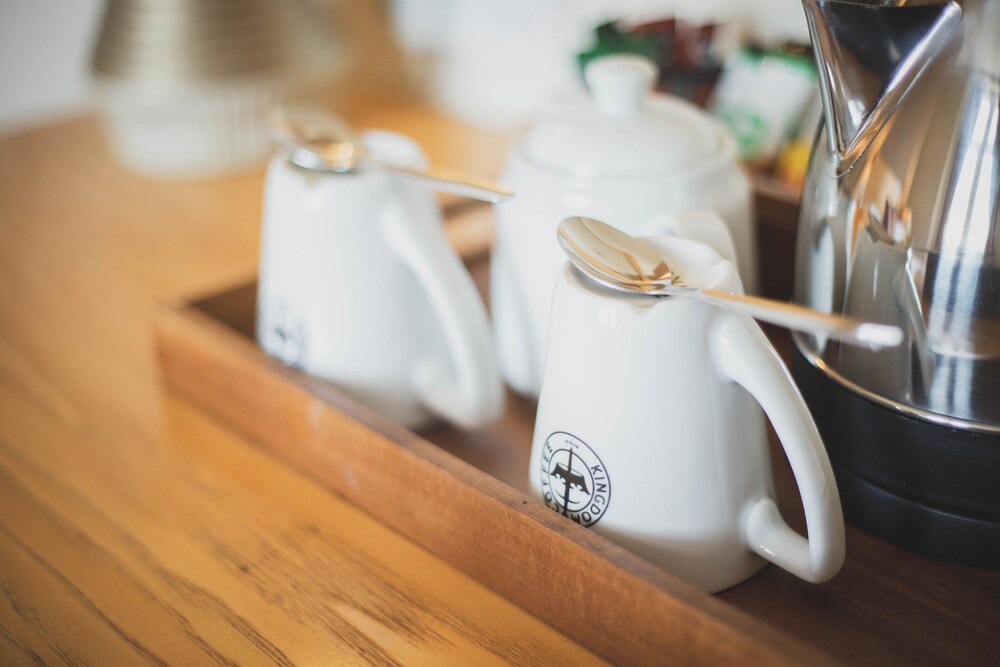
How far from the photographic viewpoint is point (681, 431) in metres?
0.33

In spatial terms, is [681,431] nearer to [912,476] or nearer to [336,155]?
[912,476]

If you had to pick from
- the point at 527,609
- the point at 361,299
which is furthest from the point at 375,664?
the point at 361,299

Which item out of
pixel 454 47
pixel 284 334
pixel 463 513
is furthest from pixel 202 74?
pixel 463 513

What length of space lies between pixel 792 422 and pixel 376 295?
21 cm

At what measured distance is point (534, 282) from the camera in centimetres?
44

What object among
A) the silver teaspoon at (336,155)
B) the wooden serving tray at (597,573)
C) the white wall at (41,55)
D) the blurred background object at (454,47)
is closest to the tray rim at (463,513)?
the wooden serving tray at (597,573)

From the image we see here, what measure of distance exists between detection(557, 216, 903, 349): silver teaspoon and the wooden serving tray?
0.09 meters

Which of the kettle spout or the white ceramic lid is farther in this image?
the white ceramic lid

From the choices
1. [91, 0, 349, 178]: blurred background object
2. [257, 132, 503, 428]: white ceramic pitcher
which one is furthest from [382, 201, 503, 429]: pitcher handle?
[91, 0, 349, 178]: blurred background object

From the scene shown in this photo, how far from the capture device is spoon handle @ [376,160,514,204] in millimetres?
390

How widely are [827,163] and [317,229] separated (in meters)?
0.23

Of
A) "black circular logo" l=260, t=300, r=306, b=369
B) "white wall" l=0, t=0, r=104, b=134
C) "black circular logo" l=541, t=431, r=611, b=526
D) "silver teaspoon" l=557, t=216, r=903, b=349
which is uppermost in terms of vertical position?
"silver teaspoon" l=557, t=216, r=903, b=349

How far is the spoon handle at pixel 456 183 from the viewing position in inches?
15.4

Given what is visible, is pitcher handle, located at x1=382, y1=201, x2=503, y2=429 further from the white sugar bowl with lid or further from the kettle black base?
the kettle black base
